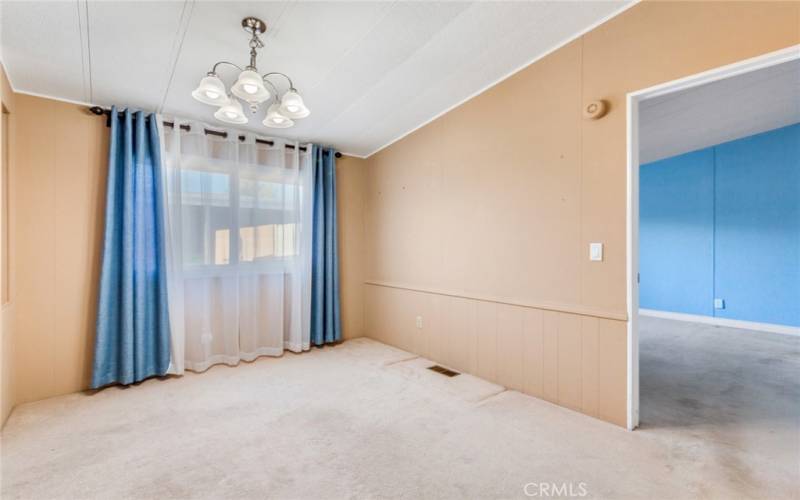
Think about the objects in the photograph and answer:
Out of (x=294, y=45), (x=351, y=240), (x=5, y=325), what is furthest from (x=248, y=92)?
(x=351, y=240)

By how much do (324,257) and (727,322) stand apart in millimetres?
5705

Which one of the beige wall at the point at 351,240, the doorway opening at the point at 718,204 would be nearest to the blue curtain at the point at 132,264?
the beige wall at the point at 351,240

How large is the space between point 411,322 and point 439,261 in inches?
32.1

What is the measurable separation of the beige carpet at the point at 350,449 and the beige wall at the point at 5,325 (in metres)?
0.14

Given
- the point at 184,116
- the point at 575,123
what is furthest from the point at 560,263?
the point at 184,116

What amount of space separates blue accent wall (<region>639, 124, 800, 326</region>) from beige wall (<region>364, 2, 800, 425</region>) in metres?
4.26

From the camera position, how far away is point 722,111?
381 centimetres

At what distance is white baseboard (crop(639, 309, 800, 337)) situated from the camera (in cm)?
447

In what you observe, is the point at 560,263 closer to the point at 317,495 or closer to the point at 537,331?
the point at 537,331

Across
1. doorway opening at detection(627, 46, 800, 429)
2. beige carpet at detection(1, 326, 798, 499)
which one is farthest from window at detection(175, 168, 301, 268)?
doorway opening at detection(627, 46, 800, 429)

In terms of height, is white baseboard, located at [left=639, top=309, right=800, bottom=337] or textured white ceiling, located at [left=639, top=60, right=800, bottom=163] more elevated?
textured white ceiling, located at [left=639, top=60, right=800, bottom=163]

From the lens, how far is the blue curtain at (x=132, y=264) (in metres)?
2.80

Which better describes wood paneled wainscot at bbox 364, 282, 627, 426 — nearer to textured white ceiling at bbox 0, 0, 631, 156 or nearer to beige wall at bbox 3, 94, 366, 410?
textured white ceiling at bbox 0, 0, 631, 156

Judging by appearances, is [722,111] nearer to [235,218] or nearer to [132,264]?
[235,218]
